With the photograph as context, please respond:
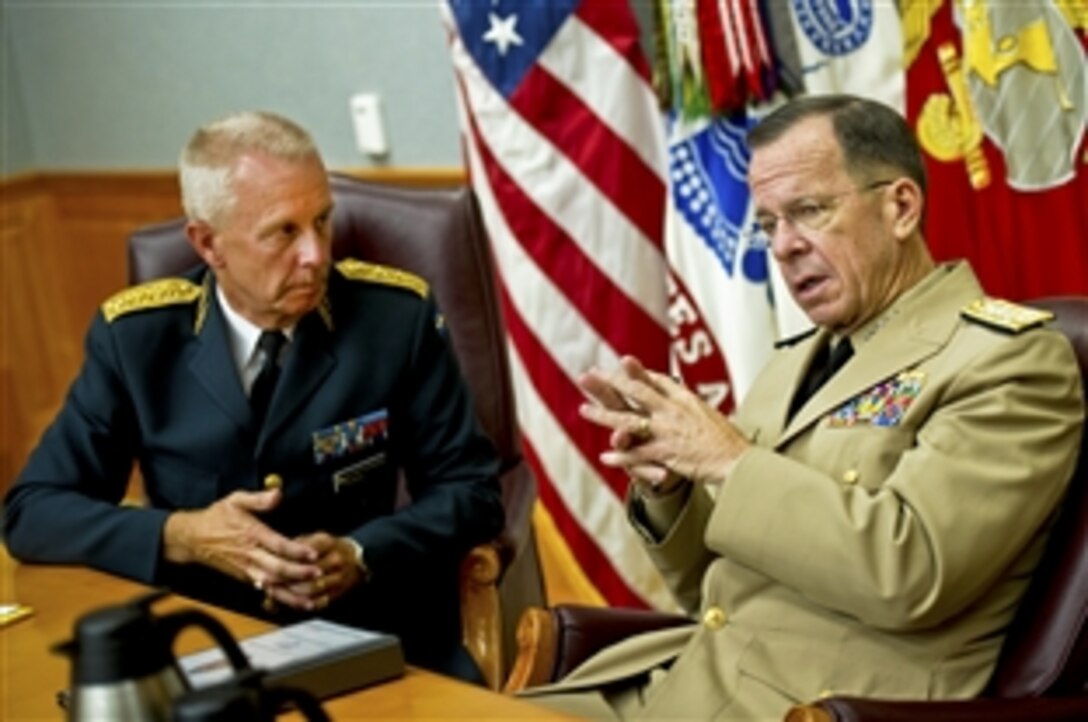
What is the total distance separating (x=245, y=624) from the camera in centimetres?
203

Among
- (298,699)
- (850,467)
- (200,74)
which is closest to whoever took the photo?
(298,699)

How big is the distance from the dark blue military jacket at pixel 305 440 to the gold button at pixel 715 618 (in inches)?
17.0

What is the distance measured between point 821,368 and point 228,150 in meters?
0.92

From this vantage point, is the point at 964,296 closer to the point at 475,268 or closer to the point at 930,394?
the point at 930,394

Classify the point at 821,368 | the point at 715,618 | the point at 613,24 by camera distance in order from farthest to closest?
the point at 613,24 < the point at 821,368 < the point at 715,618

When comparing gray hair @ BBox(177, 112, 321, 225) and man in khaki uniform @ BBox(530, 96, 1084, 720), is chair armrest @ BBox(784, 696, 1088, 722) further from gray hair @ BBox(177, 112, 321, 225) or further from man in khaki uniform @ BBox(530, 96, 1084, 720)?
gray hair @ BBox(177, 112, 321, 225)

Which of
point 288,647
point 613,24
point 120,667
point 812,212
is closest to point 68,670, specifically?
point 288,647

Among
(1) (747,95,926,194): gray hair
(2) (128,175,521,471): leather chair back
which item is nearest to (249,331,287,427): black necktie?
(2) (128,175,521,471): leather chair back

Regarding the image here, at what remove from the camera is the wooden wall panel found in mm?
5461

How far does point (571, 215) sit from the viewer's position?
3.61 metres

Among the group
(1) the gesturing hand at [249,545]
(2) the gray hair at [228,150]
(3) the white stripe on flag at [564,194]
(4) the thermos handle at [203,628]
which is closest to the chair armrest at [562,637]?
(1) the gesturing hand at [249,545]

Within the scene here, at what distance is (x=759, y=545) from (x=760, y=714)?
24cm

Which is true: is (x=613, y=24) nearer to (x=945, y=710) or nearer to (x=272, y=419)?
(x=272, y=419)

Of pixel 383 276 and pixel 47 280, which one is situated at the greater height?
pixel 383 276
